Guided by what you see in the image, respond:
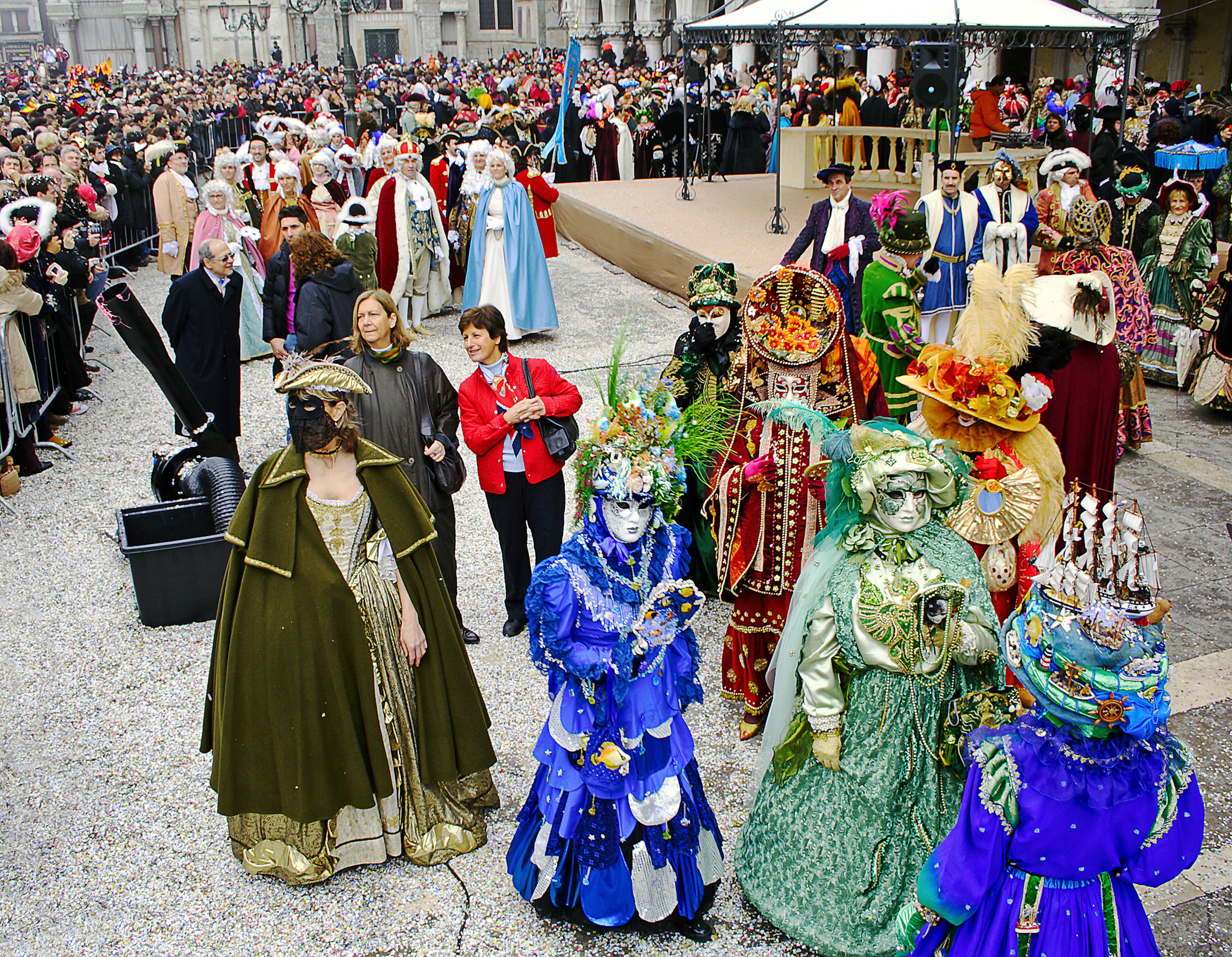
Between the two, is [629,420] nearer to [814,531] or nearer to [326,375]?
[326,375]

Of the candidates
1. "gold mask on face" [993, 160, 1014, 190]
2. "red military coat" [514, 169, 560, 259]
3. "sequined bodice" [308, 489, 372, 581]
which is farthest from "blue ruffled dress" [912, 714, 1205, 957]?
"red military coat" [514, 169, 560, 259]

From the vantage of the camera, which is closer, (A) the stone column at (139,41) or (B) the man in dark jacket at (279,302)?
(B) the man in dark jacket at (279,302)

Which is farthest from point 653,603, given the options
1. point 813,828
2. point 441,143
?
point 441,143

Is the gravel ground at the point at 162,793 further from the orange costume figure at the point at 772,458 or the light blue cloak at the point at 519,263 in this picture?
the light blue cloak at the point at 519,263

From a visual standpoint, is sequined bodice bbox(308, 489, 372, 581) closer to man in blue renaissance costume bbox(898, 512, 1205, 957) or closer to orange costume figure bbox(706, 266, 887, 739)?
orange costume figure bbox(706, 266, 887, 739)

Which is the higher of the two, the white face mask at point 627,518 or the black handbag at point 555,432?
the white face mask at point 627,518

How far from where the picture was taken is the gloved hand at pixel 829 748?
347 centimetres

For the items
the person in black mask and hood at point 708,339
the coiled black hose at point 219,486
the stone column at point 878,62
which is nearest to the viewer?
the person in black mask and hood at point 708,339

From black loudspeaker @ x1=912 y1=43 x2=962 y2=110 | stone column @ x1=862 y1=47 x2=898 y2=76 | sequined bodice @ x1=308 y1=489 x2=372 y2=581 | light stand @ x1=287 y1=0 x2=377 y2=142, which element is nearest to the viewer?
sequined bodice @ x1=308 y1=489 x2=372 y2=581

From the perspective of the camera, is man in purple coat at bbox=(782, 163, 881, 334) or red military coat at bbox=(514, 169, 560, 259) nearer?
man in purple coat at bbox=(782, 163, 881, 334)

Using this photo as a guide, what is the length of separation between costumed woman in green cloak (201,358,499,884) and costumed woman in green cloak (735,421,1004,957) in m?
1.31

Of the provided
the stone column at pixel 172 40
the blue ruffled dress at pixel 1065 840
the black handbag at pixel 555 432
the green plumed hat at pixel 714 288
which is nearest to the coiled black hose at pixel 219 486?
the black handbag at pixel 555 432

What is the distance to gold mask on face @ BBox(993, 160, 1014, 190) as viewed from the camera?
28.5 feet

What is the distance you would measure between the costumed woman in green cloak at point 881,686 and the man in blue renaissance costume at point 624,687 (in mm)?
392
